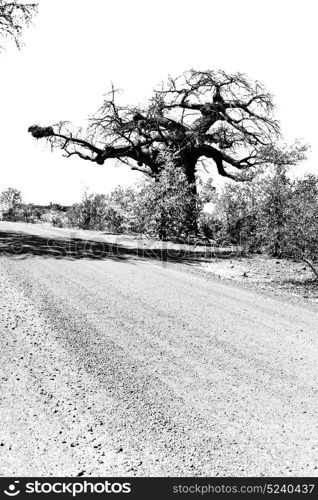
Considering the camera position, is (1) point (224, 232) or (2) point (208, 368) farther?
(1) point (224, 232)

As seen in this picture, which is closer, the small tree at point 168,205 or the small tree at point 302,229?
the small tree at point 302,229

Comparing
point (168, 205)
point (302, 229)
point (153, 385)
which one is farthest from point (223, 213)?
point (153, 385)

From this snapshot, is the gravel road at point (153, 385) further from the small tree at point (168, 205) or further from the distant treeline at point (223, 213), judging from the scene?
the small tree at point (168, 205)

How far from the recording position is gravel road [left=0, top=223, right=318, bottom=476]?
301cm

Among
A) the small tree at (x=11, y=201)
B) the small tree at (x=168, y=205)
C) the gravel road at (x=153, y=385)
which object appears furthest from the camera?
the small tree at (x=11, y=201)

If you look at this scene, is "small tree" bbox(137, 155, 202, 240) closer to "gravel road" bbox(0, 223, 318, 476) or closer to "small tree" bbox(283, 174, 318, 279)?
"small tree" bbox(283, 174, 318, 279)

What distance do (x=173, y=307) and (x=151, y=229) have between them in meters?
13.7

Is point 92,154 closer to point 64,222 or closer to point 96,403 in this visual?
point 64,222

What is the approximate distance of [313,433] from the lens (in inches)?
135

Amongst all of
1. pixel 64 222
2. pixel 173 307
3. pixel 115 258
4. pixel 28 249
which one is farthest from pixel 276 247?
pixel 64 222

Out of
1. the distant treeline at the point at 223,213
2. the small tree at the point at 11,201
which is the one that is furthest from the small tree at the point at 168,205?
the small tree at the point at 11,201

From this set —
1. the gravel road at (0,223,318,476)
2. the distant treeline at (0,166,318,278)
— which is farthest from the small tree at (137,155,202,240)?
the gravel road at (0,223,318,476)

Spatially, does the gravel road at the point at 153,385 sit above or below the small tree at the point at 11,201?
below

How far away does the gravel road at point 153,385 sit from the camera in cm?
301
